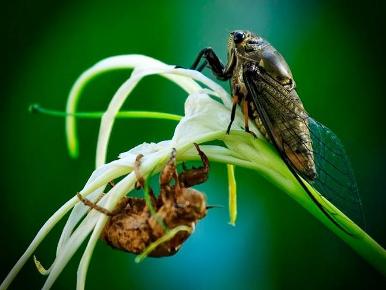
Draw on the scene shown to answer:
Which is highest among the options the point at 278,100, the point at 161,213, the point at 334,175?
the point at 278,100

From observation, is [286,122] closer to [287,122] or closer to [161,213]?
[287,122]

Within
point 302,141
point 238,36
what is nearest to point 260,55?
point 238,36

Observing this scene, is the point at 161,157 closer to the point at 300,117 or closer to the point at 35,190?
the point at 300,117

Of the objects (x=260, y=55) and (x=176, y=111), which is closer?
(x=260, y=55)

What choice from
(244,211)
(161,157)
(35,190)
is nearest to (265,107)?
(161,157)

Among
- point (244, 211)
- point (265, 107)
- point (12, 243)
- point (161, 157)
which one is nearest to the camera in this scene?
point (161, 157)

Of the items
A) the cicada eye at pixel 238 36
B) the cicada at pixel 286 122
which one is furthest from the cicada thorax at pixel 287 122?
the cicada eye at pixel 238 36

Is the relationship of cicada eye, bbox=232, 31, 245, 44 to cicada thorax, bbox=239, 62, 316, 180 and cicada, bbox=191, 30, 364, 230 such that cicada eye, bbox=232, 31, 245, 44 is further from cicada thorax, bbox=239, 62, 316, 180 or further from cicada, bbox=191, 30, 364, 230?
cicada thorax, bbox=239, 62, 316, 180

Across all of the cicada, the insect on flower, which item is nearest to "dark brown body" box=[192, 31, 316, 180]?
the cicada
